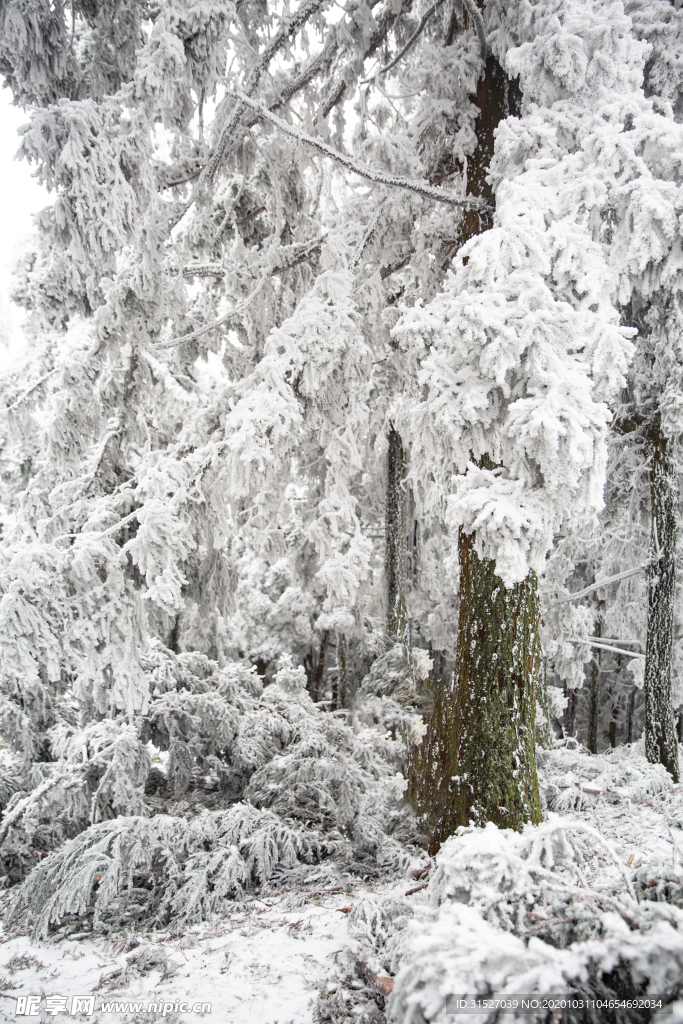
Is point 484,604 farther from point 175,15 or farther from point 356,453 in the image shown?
point 175,15

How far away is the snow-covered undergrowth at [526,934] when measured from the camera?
167 cm

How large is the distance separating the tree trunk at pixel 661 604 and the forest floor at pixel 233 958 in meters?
2.25

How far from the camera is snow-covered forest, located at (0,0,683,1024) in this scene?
10.7 ft

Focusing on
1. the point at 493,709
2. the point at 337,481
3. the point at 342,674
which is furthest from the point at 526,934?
the point at 342,674

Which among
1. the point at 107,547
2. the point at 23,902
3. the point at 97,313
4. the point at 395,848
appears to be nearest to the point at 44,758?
the point at 23,902

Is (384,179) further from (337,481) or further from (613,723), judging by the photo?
(613,723)

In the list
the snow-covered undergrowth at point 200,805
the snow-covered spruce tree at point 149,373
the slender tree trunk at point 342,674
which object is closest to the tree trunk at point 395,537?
the snow-covered undergrowth at point 200,805

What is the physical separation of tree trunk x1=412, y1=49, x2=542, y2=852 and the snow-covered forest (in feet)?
0.08

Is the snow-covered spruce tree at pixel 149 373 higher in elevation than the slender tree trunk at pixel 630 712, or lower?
higher

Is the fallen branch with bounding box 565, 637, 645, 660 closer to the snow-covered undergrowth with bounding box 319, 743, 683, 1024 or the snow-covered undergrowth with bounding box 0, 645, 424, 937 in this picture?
the snow-covered undergrowth with bounding box 0, 645, 424, 937

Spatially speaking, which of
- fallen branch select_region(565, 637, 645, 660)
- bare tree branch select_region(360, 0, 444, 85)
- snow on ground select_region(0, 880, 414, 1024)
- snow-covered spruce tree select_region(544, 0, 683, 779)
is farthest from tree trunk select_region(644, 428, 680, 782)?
bare tree branch select_region(360, 0, 444, 85)

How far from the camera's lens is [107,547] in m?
4.89

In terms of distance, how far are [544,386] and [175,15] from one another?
12.3ft

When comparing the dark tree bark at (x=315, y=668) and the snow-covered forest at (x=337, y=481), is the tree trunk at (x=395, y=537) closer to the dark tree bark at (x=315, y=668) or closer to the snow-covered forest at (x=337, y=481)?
the snow-covered forest at (x=337, y=481)
